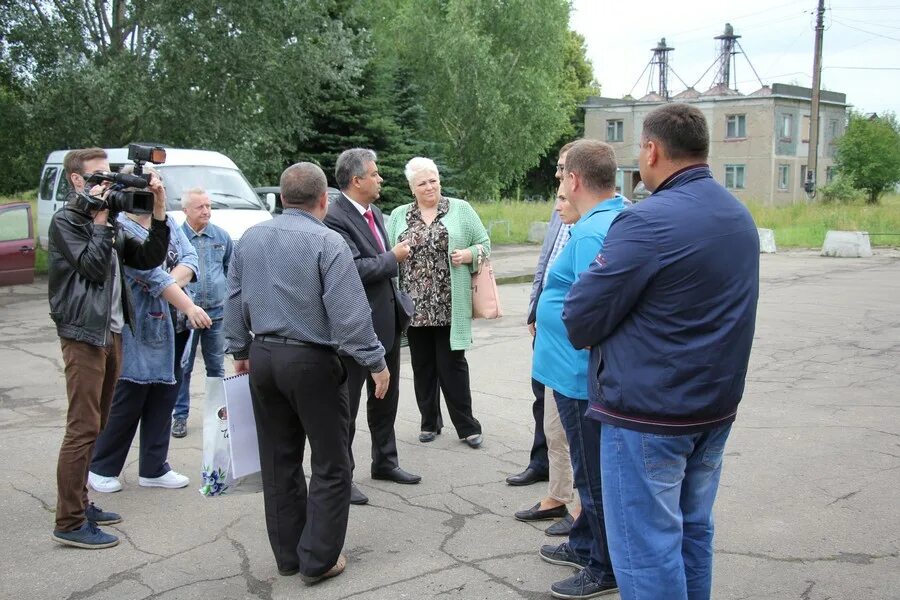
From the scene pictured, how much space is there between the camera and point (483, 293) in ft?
20.4

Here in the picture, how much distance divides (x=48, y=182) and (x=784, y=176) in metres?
48.2

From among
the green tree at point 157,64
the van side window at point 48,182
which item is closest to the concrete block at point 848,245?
the green tree at point 157,64

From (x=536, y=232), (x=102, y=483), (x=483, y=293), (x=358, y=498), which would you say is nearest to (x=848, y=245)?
(x=536, y=232)

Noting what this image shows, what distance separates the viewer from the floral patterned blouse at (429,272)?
20.1 feet

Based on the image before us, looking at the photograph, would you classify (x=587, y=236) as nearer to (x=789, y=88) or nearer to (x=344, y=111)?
(x=344, y=111)

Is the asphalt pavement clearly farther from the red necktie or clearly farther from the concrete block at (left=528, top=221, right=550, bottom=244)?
the concrete block at (left=528, top=221, right=550, bottom=244)

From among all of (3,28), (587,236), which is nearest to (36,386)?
(587,236)

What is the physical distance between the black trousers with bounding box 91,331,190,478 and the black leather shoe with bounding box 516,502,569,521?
89.2 inches

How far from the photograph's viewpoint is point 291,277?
3.96 meters

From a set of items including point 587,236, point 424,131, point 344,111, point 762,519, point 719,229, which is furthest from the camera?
point 424,131

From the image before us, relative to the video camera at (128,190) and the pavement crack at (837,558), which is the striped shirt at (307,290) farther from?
the pavement crack at (837,558)

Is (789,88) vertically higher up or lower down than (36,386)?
higher up

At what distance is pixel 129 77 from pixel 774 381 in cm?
1403

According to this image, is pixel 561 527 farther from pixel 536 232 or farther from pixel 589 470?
pixel 536 232
